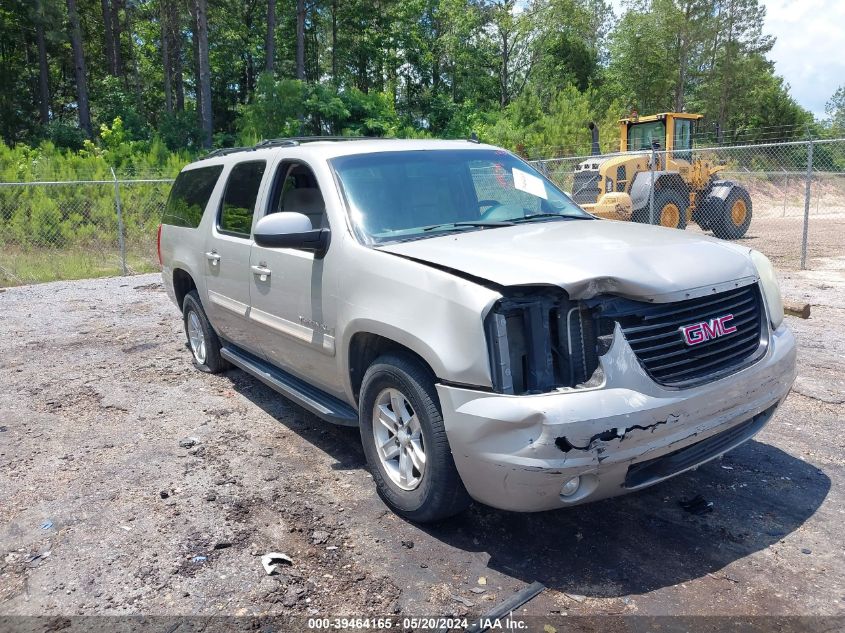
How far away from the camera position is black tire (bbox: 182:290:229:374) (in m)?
5.94

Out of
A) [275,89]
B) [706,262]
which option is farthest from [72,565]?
[275,89]

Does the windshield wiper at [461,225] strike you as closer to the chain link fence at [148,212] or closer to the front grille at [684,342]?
the front grille at [684,342]

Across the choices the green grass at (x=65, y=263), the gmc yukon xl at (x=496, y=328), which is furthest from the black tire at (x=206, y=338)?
the green grass at (x=65, y=263)

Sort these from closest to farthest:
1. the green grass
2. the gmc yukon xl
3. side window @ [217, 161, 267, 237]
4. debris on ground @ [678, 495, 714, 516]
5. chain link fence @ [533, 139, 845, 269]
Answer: the gmc yukon xl, debris on ground @ [678, 495, 714, 516], side window @ [217, 161, 267, 237], the green grass, chain link fence @ [533, 139, 845, 269]

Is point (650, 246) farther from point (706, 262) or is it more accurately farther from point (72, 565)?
point (72, 565)

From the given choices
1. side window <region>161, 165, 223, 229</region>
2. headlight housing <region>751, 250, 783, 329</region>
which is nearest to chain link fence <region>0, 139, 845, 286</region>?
side window <region>161, 165, 223, 229</region>

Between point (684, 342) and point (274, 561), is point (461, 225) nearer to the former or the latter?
point (684, 342)

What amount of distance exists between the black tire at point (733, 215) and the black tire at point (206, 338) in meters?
A: 13.7

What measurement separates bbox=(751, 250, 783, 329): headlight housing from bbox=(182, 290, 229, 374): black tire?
432 centimetres

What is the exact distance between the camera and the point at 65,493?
3.97m

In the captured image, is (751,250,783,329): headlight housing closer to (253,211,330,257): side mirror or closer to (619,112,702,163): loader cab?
(253,211,330,257): side mirror

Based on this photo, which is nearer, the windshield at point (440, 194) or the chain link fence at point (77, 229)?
the windshield at point (440, 194)

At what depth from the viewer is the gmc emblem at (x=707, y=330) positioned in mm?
2994

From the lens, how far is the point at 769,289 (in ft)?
11.6
